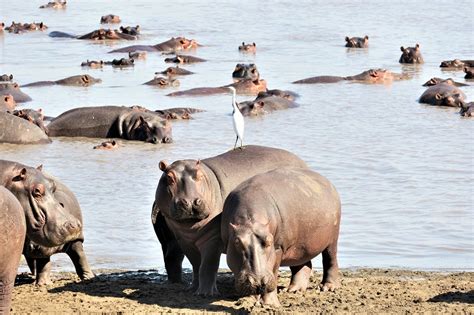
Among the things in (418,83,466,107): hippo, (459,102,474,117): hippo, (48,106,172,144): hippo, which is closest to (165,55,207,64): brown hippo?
(418,83,466,107): hippo

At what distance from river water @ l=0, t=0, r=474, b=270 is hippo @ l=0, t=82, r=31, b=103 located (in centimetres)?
22

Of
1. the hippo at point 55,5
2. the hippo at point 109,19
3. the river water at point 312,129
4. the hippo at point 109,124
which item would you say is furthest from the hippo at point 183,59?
the hippo at point 55,5

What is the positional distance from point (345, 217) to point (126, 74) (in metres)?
12.8

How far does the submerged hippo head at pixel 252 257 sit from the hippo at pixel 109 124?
842cm

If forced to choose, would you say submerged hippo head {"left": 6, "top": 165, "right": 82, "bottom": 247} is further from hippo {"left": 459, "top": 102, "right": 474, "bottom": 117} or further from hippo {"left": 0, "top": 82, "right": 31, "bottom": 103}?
hippo {"left": 459, "top": 102, "right": 474, "bottom": 117}

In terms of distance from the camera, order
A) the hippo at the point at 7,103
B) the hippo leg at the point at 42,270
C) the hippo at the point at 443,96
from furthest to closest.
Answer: the hippo at the point at 443,96 < the hippo at the point at 7,103 < the hippo leg at the point at 42,270

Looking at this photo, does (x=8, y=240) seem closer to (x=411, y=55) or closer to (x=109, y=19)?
(x=411, y=55)

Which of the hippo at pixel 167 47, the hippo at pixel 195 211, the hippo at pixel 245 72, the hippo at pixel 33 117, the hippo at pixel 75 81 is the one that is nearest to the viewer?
the hippo at pixel 195 211

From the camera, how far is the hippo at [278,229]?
683 centimetres

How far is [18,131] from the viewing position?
14789 millimetres

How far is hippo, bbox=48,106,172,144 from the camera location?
608 inches

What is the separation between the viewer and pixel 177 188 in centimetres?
745

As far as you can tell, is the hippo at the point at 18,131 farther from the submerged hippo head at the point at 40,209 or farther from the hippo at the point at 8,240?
the hippo at the point at 8,240

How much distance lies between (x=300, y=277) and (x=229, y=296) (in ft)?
1.98
